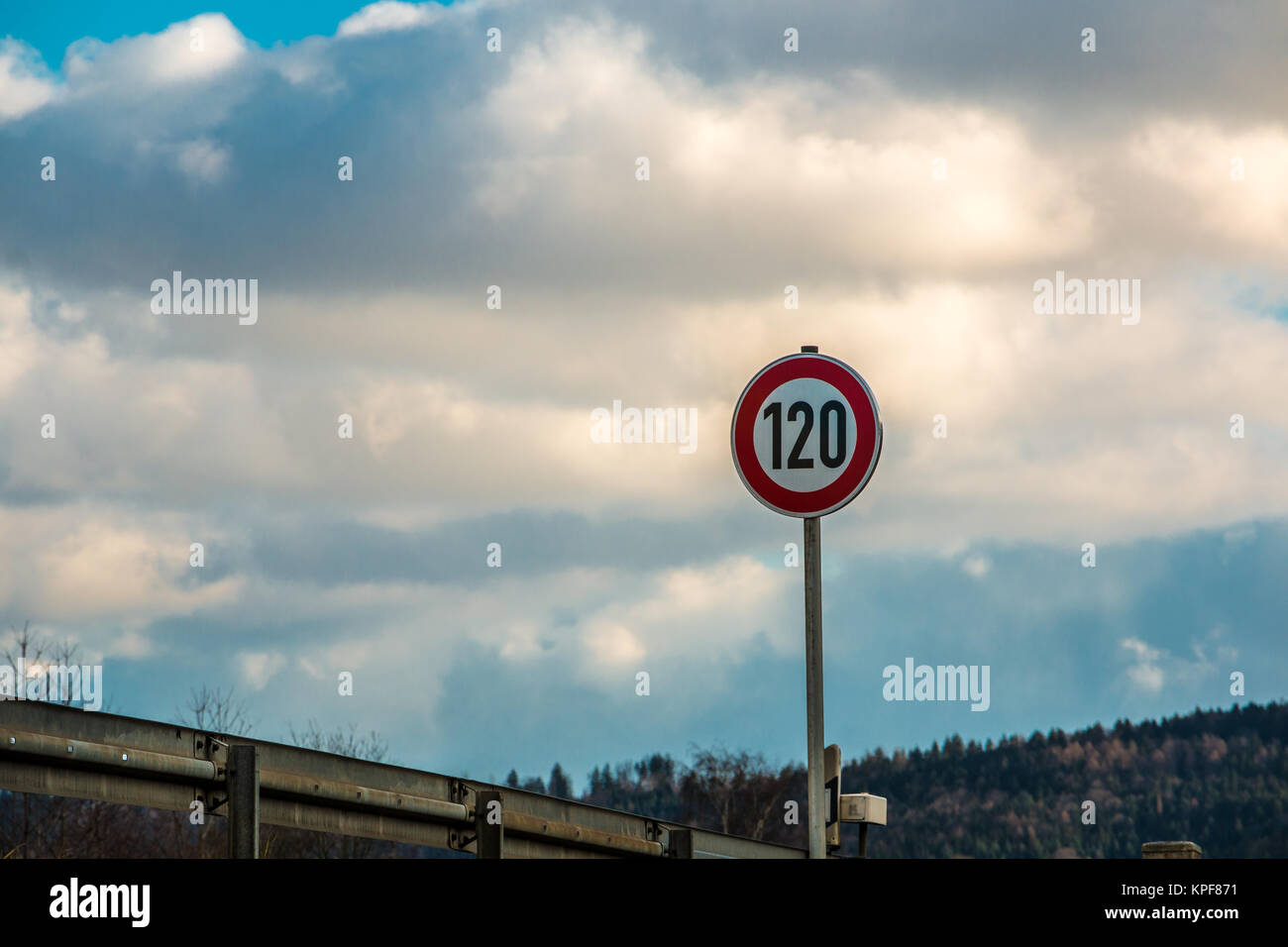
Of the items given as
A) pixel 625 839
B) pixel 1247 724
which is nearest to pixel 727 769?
pixel 1247 724

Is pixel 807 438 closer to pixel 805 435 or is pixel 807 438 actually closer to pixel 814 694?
pixel 805 435

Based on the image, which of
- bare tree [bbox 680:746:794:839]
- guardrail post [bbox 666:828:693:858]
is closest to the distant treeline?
bare tree [bbox 680:746:794:839]

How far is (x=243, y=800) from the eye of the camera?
7.04m

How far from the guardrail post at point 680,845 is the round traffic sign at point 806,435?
3.74 m

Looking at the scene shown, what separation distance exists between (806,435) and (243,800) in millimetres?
2937

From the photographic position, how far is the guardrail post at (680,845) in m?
10.1

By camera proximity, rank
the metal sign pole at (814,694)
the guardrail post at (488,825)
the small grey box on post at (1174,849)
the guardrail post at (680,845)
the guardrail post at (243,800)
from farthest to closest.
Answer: the guardrail post at (680,845) → the small grey box on post at (1174,849) → the guardrail post at (488,825) → the guardrail post at (243,800) → the metal sign pole at (814,694)

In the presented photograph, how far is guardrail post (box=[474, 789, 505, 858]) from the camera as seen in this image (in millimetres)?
8062

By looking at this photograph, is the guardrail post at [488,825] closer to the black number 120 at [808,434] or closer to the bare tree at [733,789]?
the black number 120 at [808,434]

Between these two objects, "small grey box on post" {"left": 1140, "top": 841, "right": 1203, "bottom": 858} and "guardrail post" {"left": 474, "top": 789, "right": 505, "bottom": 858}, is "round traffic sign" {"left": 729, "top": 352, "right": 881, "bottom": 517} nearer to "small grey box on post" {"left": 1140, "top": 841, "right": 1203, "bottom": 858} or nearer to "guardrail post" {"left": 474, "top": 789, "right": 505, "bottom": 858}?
"guardrail post" {"left": 474, "top": 789, "right": 505, "bottom": 858}

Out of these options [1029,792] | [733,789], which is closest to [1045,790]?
[1029,792]

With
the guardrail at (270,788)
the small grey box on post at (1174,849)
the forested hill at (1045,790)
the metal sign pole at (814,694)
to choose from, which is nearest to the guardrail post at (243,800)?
the guardrail at (270,788)
